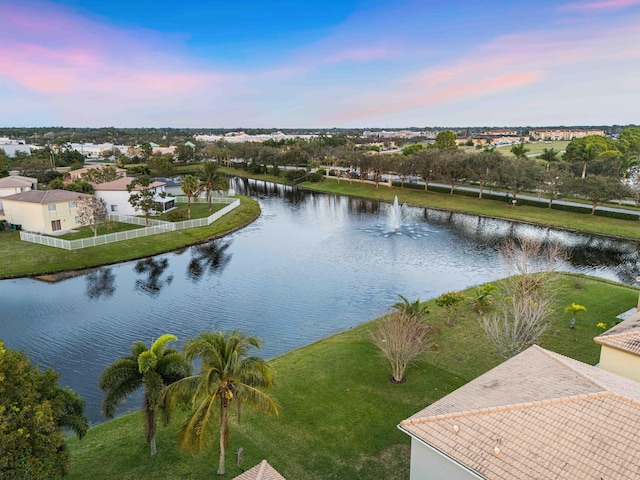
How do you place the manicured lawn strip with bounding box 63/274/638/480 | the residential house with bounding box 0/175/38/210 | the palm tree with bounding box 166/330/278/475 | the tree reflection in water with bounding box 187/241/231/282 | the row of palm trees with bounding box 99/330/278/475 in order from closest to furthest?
the palm tree with bounding box 166/330/278/475
the row of palm trees with bounding box 99/330/278/475
the manicured lawn strip with bounding box 63/274/638/480
the tree reflection in water with bounding box 187/241/231/282
the residential house with bounding box 0/175/38/210

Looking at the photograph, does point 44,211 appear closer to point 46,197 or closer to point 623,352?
point 46,197

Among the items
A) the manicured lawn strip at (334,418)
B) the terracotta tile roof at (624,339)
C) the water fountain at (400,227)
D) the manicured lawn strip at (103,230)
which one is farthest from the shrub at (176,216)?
the terracotta tile roof at (624,339)

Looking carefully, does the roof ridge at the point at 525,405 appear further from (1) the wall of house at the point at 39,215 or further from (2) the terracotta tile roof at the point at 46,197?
(1) the wall of house at the point at 39,215

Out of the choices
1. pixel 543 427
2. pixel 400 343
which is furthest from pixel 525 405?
pixel 400 343

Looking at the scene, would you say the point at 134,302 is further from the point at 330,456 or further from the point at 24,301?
the point at 330,456

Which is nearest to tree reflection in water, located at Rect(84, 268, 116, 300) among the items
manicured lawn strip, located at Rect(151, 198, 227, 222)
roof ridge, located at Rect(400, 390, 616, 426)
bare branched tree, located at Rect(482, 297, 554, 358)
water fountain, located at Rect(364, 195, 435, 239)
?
manicured lawn strip, located at Rect(151, 198, 227, 222)

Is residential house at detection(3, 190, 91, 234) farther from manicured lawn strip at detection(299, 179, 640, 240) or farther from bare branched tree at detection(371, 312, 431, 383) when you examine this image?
manicured lawn strip at detection(299, 179, 640, 240)
